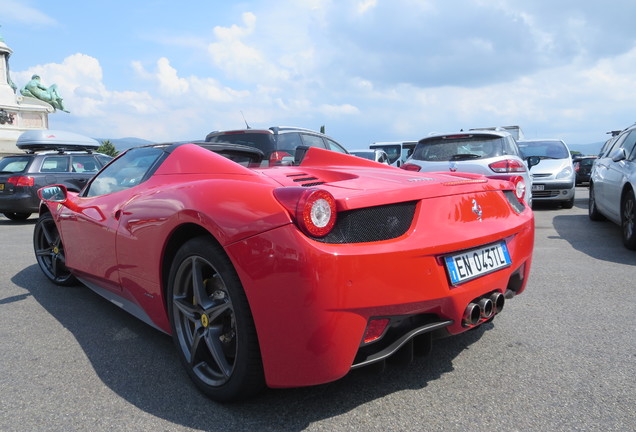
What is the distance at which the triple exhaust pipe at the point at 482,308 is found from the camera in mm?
2129

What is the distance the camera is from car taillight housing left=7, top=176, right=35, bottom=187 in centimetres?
995

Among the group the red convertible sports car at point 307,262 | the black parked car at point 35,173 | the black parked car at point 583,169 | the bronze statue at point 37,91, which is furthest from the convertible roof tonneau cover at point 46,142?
the bronze statue at point 37,91

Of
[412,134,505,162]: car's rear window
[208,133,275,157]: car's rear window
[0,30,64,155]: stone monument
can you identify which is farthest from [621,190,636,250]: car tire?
[0,30,64,155]: stone monument

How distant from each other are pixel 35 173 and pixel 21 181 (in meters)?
0.32

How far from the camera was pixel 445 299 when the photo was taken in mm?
2035

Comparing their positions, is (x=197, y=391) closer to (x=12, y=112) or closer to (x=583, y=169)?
(x=583, y=169)

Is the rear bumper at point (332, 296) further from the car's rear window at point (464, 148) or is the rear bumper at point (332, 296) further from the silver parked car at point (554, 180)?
the silver parked car at point (554, 180)

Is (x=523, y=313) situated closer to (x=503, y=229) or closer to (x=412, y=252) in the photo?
(x=503, y=229)

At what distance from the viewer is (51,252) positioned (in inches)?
177

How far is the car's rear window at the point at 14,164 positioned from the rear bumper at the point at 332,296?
33.6ft

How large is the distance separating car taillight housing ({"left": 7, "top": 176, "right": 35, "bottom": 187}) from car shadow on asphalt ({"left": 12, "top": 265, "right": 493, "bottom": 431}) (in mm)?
7958

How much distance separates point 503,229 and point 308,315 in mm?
1165

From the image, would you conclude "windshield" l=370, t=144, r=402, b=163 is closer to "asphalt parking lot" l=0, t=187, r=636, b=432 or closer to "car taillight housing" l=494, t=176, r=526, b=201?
"asphalt parking lot" l=0, t=187, r=636, b=432

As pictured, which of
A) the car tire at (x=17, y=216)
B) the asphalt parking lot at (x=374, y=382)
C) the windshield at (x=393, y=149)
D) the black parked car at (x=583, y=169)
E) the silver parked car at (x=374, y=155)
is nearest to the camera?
the asphalt parking lot at (x=374, y=382)
